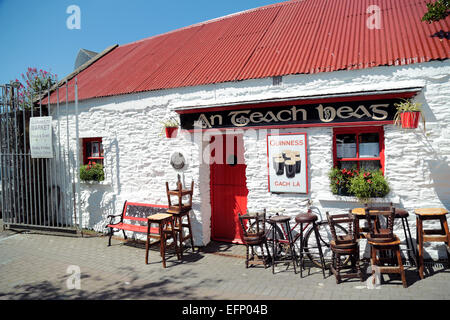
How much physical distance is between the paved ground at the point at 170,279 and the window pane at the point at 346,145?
2275mm

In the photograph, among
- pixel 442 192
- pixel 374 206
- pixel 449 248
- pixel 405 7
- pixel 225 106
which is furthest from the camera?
pixel 405 7

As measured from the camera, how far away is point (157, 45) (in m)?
11.0

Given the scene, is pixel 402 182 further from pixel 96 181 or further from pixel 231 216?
pixel 96 181

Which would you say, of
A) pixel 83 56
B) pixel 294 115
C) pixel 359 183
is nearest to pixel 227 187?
pixel 294 115

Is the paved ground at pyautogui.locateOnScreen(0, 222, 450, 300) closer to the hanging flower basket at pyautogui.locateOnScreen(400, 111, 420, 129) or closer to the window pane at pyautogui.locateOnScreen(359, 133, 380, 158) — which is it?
the window pane at pyautogui.locateOnScreen(359, 133, 380, 158)

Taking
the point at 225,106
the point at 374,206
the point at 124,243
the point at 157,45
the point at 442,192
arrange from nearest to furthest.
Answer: the point at 442,192
the point at 374,206
the point at 225,106
the point at 124,243
the point at 157,45

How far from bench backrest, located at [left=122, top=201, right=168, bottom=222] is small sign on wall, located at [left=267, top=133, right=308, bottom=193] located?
2.77m

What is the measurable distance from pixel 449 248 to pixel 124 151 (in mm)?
7256

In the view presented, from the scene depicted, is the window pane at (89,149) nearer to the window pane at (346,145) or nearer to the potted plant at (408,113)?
the window pane at (346,145)

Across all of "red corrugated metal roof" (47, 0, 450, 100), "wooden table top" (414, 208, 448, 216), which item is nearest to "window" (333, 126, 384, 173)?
"wooden table top" (414, 208, 448, 216)

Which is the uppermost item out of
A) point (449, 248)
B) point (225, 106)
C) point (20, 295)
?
point (225, 106)

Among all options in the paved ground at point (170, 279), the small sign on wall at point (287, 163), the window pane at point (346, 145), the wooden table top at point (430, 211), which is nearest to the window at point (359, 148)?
the window pane at point (346, 145)

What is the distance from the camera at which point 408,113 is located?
525 cm

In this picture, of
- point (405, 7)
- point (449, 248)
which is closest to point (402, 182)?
point (449, 248)
